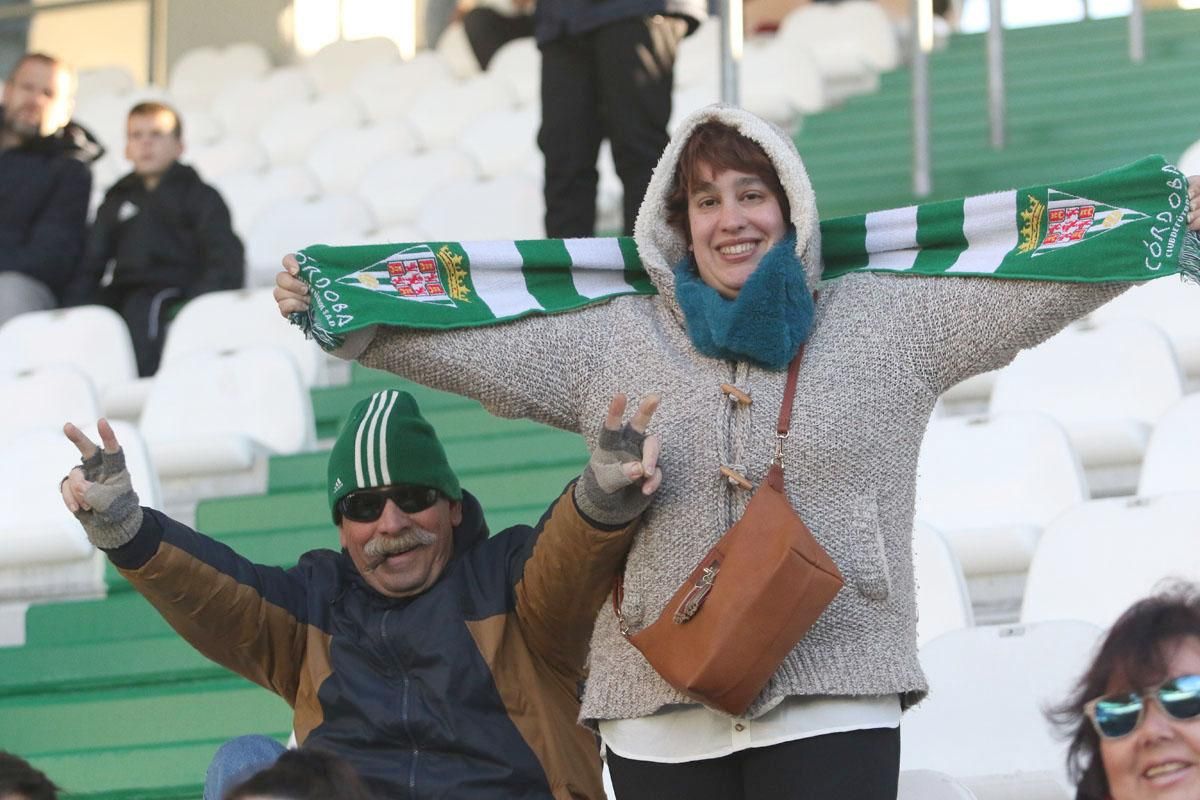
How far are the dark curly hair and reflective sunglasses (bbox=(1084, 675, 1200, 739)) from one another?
0.73 meters

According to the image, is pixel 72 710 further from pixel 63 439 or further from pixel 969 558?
pixel 969 558

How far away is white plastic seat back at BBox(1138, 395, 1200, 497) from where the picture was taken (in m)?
3.81

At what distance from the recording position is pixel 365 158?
7.87 meters

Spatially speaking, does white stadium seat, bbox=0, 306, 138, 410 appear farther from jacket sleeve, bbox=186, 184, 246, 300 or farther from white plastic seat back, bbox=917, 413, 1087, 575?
white plastic seat back, bbox=917, 413, 1087, 575

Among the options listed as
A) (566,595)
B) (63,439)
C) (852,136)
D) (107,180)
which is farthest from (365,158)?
(566,595)

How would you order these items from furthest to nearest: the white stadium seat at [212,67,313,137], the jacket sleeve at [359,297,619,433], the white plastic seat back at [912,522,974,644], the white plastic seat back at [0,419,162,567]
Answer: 1. the white stadium seat at [212,67,313,137]
2. the white plastic seat back at [0,419,162,567]
3. the white plastic seat back at [912,522,974,644]
4. the jacket sleeve at [359,297,619,433]

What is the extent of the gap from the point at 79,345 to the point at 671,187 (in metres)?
3.47

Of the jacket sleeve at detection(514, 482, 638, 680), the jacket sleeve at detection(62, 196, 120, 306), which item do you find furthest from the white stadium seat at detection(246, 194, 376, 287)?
the jacket sleeve at detection(514, 482, 638, 680)

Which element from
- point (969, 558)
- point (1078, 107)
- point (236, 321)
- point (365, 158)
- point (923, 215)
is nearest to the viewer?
point (923, 215)

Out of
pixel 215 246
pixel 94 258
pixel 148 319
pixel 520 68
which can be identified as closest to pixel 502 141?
pixel 520 68

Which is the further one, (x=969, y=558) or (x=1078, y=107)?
(x=1078, y=107)

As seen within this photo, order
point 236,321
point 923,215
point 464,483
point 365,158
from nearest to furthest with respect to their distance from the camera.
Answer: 1. point 923,215
2. point 464,483
3. point 236,321
4. point 365,158

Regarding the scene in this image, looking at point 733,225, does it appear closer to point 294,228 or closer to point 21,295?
point 21,295

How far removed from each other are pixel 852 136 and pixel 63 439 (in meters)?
3.32
